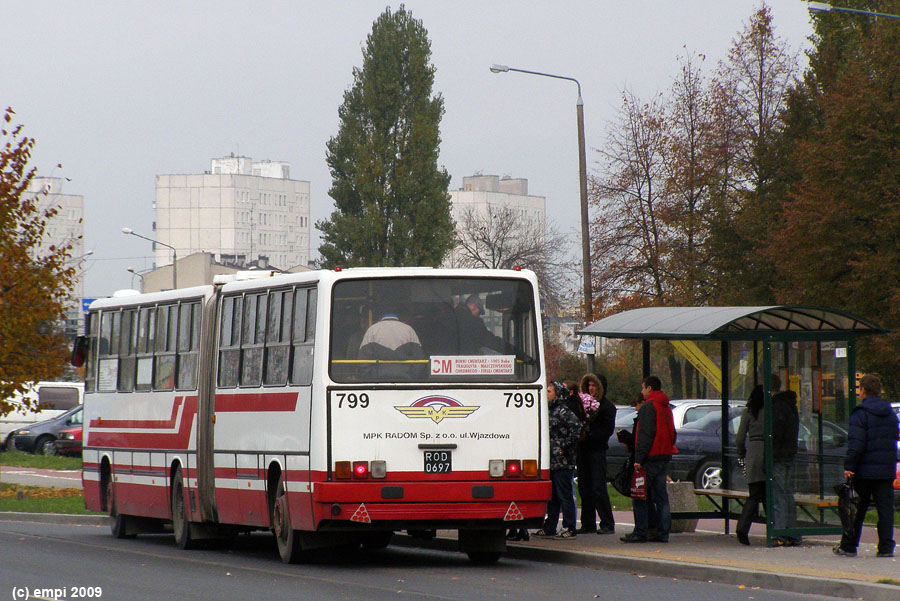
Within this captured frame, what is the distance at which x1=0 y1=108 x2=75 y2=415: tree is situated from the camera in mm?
29984

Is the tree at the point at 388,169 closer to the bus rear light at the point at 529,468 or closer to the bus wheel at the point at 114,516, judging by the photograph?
the bus wheel at the point at 114,516

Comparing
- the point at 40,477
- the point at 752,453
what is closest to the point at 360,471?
the point at 752,453

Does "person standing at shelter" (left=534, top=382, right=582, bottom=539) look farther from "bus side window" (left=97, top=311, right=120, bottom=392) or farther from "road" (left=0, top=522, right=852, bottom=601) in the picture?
"bus side window" (left=97, top=311, right=120, bottom=392)

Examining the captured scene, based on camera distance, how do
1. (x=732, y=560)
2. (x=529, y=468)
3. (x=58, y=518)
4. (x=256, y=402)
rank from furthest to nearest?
(x=58, y=518) → (x=256, y=402) → (x=529, y=468) → (x=732, y=560)

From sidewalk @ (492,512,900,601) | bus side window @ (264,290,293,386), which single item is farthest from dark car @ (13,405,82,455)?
bus side window @ (264,290,293,386)

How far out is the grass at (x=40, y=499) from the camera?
26.3 meters

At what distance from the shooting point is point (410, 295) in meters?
15.6

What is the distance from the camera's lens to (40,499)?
28922 millimetres

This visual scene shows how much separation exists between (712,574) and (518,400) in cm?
261

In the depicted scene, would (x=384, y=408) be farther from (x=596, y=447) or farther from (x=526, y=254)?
(x=526, y=254)

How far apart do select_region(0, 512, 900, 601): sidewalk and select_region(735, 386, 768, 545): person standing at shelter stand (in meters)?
0.31

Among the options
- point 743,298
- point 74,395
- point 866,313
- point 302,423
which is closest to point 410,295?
point 302,423

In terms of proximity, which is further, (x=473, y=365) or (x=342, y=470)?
(x=473, y=365)

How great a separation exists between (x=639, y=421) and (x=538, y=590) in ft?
12.3
